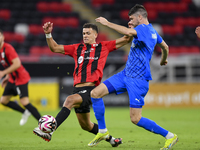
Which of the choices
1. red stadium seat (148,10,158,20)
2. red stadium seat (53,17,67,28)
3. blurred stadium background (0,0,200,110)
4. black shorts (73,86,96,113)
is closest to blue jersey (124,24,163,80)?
black shorts (73,86,96,113)

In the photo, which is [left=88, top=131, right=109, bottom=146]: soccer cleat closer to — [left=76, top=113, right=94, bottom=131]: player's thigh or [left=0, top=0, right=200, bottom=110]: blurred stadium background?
[left=76, top=113, right=94, bottom=131]: player's thigh

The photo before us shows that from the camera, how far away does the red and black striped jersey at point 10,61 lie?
25.7 feet

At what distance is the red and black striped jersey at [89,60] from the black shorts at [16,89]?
302 centimetres

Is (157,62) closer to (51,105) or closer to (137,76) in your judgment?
(51,105)

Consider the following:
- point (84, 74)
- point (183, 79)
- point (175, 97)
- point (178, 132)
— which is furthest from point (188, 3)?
point (84, 74)

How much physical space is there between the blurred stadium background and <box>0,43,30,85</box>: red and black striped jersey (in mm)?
5144

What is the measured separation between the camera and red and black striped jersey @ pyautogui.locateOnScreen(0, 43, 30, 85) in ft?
25.7

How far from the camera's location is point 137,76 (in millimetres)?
5133

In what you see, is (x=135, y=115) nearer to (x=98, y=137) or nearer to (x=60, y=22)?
(x=98, y=137)

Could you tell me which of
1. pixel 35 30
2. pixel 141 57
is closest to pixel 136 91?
pixel 141 57

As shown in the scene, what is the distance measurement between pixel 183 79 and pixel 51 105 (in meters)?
6.75

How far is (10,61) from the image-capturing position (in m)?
7.94

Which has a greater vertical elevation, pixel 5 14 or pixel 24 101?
pixel 5 14

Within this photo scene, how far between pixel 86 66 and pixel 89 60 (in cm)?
12
